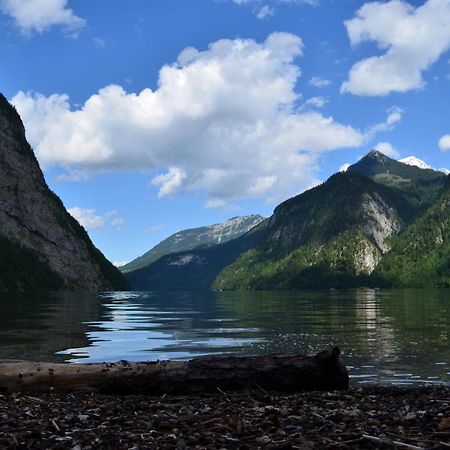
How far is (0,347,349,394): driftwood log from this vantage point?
1811 cm

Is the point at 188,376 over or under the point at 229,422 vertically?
under

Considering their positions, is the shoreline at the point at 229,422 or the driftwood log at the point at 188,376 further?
the driftwood log at the point at 188,376

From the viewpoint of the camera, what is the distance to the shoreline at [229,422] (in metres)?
10.1

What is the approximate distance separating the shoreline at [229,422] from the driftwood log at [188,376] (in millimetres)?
1284

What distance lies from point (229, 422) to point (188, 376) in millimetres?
6523

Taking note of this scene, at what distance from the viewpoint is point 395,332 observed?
46250 mm

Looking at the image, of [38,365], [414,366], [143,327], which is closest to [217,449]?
[38,365]

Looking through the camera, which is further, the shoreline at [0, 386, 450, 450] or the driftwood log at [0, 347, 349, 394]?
the driftwood log at [0, 347, 349, 394]

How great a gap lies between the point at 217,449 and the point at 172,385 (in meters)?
8.51

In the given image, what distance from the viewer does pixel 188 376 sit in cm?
1808

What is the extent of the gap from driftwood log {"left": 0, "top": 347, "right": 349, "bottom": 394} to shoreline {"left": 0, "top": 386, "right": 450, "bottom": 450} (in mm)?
1284

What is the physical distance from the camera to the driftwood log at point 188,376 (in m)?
18.1

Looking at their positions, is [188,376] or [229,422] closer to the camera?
[229,422]

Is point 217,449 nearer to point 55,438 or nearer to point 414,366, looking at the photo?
point 55,438
